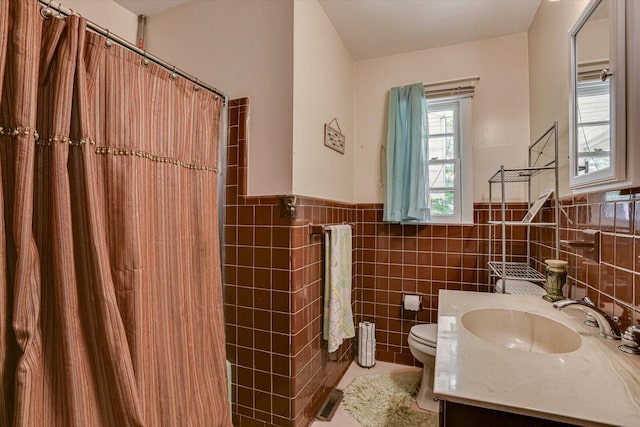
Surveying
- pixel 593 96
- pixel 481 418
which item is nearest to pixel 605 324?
pixel 481 418

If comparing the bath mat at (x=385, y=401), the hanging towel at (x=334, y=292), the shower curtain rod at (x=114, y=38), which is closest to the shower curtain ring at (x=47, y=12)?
the shower curtain rod at (x=114, y=38)

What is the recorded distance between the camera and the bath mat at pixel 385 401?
172cm

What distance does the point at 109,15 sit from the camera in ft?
6.00

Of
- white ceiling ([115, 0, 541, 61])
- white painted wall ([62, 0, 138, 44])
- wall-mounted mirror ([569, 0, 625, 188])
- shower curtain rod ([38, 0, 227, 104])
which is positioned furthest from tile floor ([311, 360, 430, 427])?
white painted wall ([62, 0, 138, 44])

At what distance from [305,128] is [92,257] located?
117 cm

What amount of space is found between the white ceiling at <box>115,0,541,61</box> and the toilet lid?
6.86 feet

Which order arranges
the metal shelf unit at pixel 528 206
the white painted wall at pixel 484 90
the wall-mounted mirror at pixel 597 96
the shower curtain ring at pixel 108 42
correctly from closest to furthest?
1. the wall-mounted mirror at pixel 597 96
2. the shower curtain ring at pixel 108 42
3. the metal shelf unit at pixel 528 206
4. the white painted wall at pixel 484 90

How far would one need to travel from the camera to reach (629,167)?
91cm

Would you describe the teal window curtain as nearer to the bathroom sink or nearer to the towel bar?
the towel bar

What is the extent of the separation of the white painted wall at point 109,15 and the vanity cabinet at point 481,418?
249 cm

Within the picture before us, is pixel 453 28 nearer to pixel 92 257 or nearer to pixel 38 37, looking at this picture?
pixel 38 37

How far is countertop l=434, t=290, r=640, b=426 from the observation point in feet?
2.15

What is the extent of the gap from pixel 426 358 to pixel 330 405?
2.22 feet

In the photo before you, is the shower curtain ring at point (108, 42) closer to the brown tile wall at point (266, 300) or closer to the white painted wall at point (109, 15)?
the brown tile wall at point (266, 300)
